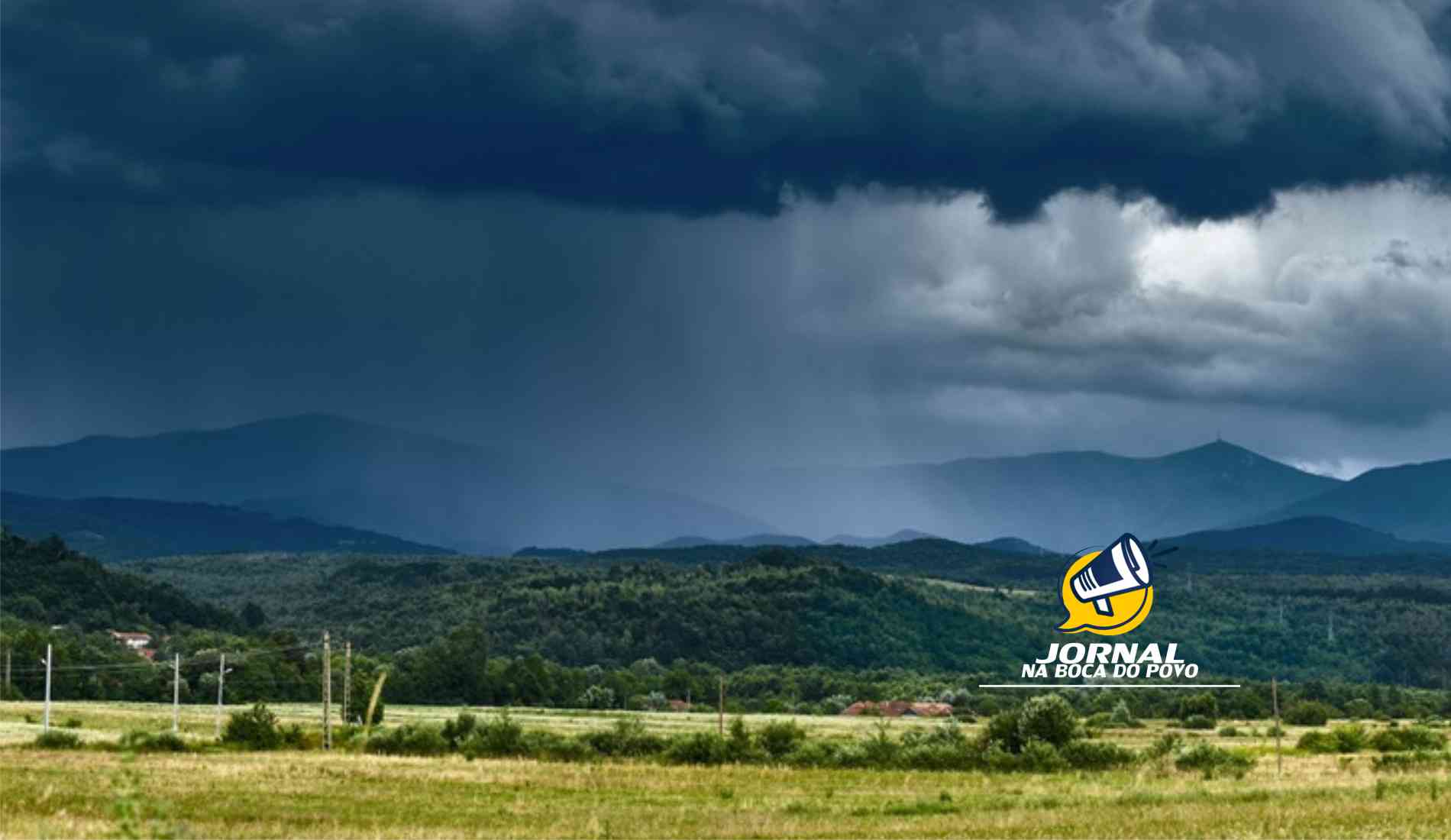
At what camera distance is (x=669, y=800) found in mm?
49906

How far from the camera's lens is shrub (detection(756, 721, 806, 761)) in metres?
69.0

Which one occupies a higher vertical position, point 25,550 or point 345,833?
point 25,550

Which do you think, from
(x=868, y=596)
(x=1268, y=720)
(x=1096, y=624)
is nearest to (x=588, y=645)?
(x=868, y=596)

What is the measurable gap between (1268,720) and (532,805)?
215 feet

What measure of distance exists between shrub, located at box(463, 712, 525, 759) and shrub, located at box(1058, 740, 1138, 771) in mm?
19805

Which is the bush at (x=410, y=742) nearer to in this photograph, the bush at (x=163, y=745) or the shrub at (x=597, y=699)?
the bush at (x=163, y=745)

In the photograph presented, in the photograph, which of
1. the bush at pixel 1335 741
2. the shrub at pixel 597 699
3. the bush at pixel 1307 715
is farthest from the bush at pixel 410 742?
the shrub at pixel 597 699

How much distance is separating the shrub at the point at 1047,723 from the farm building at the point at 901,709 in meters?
38.1

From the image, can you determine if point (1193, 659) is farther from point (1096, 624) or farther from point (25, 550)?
point (25, 550)

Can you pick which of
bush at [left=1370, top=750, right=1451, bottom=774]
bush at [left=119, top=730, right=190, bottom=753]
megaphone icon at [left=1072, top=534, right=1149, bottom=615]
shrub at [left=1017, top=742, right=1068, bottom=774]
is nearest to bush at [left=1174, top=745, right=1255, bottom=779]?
shrub at [left=1017, top=742, right=1068, bottom=774]

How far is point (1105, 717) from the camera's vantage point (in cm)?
9444

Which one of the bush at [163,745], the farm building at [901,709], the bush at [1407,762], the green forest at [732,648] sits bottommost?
the bush at [1407,762]

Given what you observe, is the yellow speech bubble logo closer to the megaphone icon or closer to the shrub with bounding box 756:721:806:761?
the megaphone icon

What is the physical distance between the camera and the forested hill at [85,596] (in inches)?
6900
